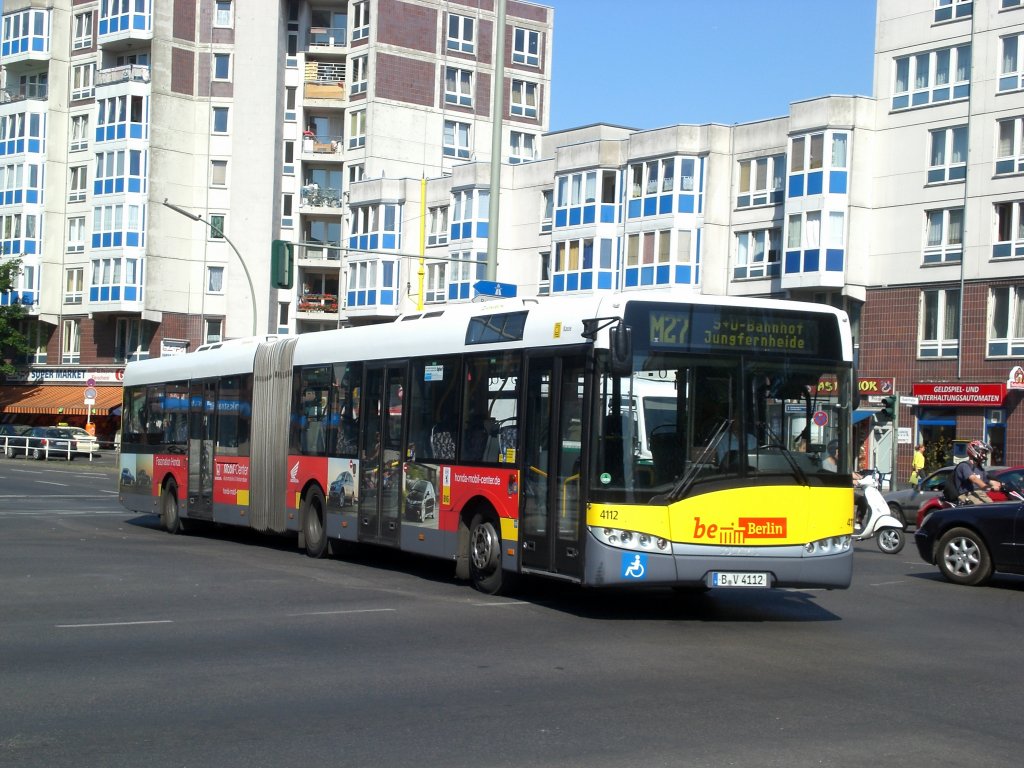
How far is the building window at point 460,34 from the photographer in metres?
74.6

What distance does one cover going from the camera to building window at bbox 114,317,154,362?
73.3 m

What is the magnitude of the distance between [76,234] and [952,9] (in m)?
48.5

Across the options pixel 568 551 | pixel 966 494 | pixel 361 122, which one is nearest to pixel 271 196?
pixel 361 122

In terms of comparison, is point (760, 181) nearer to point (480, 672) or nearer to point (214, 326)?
point (214, 326)

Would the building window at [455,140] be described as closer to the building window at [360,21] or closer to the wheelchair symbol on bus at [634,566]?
the building window at [360,21]

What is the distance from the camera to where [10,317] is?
2980 inches

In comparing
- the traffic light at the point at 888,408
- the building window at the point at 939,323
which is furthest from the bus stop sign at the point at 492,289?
the building window at the point at 939,323

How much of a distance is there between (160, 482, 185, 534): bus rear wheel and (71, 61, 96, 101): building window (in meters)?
57.3

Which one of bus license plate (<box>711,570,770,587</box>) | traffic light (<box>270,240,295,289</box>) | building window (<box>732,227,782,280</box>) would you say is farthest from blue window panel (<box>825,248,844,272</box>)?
bus license plate (<box>711,570,770,587</box>)

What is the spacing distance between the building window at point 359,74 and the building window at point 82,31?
15.0m

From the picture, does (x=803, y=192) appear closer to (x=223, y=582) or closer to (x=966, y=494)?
(x=966, y=494)

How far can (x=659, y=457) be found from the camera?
12.4m

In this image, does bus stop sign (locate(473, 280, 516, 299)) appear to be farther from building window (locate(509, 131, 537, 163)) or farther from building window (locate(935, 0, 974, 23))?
building window (locate(509, 131, 537, 163))

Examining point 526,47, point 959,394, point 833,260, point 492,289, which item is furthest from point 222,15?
point 492,289
